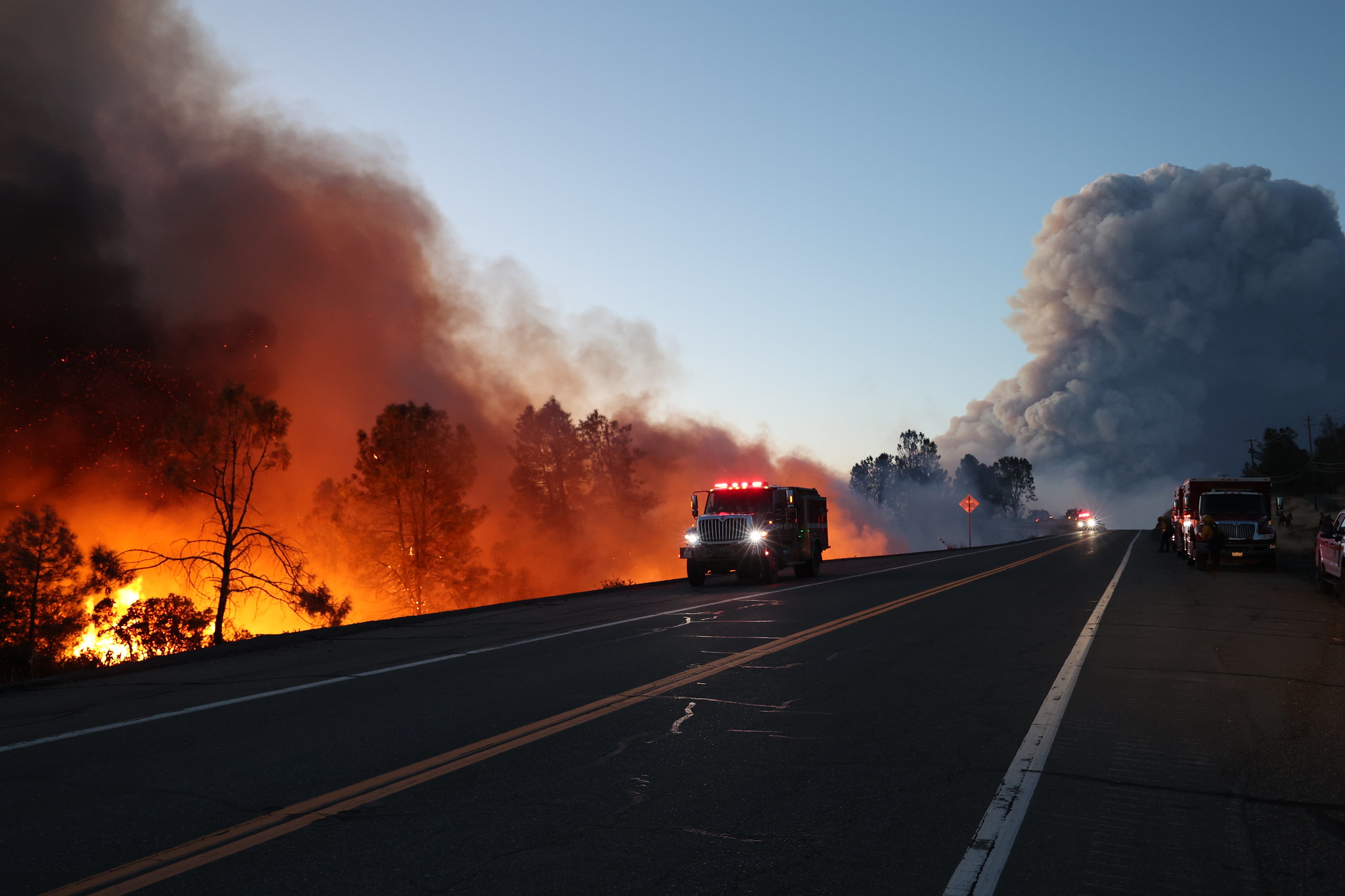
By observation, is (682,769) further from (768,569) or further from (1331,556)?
(768,569)

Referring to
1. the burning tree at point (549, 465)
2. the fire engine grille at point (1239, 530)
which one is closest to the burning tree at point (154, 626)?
the fire engine grille at point (1239, 530)

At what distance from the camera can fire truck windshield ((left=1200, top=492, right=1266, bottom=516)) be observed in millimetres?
29016

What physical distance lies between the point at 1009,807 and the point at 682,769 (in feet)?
6.25

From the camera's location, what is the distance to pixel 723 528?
24188 mm

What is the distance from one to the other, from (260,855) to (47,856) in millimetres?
1002

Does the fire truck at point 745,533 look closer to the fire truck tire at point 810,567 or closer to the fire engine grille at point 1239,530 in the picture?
the fire truck tire at point 810,567

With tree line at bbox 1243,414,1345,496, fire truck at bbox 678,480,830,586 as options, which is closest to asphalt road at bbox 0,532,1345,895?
fire truck at bbox 678,480,830,586

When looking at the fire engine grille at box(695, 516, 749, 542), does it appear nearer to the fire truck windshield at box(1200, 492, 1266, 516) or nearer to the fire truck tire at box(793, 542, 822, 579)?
the fire truck tire at box(793, 542, 822, 579)

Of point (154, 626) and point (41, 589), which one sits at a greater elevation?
point (41, 589)

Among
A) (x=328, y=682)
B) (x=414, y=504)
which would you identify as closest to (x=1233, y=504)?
(x=328, y=682)

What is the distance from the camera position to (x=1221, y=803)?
520cm

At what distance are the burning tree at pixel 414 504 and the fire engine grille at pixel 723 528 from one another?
38.1 metres

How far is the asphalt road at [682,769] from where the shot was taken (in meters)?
4.19

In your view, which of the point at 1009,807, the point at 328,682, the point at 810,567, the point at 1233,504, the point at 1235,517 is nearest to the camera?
the point at 1009,807
